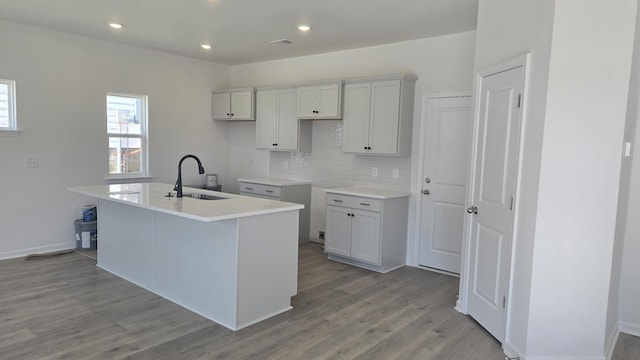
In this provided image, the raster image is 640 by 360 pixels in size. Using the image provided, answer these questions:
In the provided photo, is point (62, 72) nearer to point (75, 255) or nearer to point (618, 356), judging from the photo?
point (75, 255)

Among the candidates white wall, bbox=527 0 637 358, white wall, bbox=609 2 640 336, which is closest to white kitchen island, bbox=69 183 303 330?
white wall, bbox=527 0 637 358

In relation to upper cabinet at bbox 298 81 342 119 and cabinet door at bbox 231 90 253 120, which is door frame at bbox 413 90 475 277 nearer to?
upper cabinet at bbox 298 81 342 119

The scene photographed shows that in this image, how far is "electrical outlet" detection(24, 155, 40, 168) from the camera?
4.84 meters

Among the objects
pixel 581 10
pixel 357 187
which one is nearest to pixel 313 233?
pixel 357 187

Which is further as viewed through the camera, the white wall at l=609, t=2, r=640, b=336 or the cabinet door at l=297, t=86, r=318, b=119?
the cabinet door at l=297, t=86, r=318, b=119

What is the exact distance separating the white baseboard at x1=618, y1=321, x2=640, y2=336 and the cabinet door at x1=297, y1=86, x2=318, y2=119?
3762mm

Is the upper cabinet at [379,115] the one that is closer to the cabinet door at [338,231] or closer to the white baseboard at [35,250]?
the cabinet door at [338,231]

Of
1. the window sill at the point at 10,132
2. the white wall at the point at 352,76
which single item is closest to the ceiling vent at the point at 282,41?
the white wall at the point at 352,76

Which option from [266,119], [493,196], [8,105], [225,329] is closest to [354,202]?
[493,196]

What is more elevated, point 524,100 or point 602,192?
point 524,100

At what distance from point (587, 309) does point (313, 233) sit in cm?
376

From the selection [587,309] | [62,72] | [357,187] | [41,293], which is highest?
[62,72]

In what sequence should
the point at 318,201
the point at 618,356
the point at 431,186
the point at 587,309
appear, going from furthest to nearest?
the point at 318,201
the point at 431,186
the point at 618,356
the point at 587,309

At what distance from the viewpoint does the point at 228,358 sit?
2.71 m
